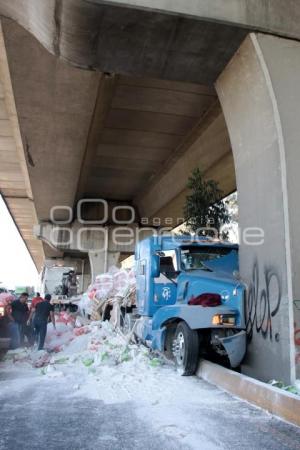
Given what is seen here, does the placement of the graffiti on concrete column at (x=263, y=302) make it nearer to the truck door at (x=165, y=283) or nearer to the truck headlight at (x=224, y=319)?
the truck headlight at (x=224, y=319)

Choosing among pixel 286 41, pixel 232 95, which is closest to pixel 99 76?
pixel 232 95

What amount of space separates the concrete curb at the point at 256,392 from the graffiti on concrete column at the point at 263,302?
0.84 meters

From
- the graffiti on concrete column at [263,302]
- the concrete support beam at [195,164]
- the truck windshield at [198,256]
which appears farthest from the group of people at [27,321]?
the concrete support beam at [195,164]

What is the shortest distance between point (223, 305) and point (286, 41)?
4.59 m

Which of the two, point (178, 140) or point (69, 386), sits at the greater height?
point (178, 140)

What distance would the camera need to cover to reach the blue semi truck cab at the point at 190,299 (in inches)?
289

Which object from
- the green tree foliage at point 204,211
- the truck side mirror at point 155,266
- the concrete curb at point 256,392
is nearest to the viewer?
the concrete curb at point 256,392

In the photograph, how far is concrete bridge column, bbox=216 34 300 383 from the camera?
658cm

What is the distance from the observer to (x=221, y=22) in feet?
24.3

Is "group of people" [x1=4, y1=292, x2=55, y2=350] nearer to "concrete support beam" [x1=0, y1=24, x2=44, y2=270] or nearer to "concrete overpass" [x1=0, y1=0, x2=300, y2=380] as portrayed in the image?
"concrete overpass" [x1=0, y1=0, x2=300, y2=380]

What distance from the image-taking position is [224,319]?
7223 millimetres

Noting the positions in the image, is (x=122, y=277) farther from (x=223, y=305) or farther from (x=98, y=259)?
(x=98, y=259)

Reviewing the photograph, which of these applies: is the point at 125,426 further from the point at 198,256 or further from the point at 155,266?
the point at 155,266

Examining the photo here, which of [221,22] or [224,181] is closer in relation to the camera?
[221,22]
